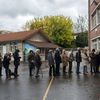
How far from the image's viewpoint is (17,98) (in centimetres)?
1183

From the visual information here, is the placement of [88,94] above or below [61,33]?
below

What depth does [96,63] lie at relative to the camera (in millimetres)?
23000

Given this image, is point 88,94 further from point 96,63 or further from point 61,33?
point 61,33

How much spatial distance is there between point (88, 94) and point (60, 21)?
61.5 metres

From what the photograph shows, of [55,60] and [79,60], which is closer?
[55,60]

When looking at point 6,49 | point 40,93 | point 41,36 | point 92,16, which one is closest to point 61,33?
point 41,36

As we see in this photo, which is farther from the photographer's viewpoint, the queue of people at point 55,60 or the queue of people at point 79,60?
the queue of people at point 79,60

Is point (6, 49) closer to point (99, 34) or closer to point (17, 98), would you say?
point (99, 34)

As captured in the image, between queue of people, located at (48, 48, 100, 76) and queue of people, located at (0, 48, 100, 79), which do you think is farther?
queue of people, located at (48, 48, 100, 76)

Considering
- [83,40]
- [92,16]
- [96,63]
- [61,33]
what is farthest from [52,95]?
[83,40]

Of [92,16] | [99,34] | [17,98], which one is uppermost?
[92,16]

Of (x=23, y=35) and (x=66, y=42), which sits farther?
(x=66, y=42)

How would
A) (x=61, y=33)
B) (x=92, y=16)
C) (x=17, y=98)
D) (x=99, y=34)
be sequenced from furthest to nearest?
(x=61, y=33), (x=92, y=16), (x=99, y=34), (x=17, y=98)

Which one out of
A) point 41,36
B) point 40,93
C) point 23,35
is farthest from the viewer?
point 41,36
